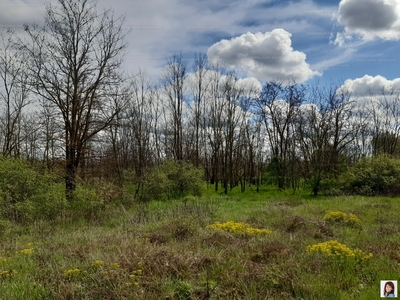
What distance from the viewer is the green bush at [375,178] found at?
2013 centimetres

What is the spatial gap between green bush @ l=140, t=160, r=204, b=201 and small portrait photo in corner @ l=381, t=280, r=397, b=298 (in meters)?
→ 17.0

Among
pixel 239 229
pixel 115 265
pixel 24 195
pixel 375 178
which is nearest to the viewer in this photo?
Result: pixel 115 265

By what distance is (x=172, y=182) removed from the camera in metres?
21.7

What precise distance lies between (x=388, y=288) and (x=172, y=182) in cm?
1802

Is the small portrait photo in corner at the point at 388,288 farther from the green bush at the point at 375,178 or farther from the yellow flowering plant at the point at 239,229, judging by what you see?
the green bush at the point at 375,178

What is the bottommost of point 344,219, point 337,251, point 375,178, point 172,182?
point 344,219

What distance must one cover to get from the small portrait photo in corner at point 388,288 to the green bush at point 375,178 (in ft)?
58.2

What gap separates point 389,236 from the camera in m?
7.82

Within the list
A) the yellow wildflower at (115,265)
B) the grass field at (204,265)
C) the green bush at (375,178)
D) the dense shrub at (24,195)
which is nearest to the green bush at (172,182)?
the dense shrub at (24,195)

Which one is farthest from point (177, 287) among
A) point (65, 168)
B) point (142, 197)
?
point (142, 197)

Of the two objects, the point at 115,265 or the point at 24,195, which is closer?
the point at 115,265

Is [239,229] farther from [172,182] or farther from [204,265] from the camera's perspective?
[172,182]

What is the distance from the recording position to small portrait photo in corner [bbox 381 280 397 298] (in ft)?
13.5

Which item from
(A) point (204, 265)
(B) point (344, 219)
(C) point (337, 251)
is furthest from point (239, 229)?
(B) point (344, 219)
